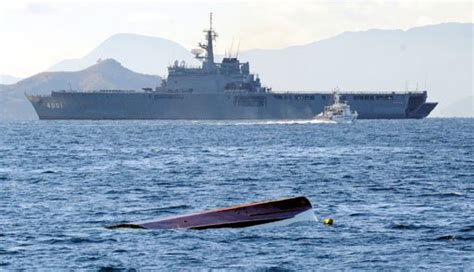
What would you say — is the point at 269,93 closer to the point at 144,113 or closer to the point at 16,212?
the point at 144,113

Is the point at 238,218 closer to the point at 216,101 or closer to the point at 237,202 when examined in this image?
the point at 237,202

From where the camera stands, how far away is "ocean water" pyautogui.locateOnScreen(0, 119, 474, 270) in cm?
2784

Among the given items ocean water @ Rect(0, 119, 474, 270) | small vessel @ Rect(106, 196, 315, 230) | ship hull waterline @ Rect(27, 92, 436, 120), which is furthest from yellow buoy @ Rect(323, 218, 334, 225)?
ship hull waterline @ Rect(27, 92, 436, 120)

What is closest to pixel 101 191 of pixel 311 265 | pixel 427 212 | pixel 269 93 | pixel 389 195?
pixel 389 195

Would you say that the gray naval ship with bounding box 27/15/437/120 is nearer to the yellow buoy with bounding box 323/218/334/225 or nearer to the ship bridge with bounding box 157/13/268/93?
the ship bridge with bounding box 157/13/268/93

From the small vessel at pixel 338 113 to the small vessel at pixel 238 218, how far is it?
136653 millimetres

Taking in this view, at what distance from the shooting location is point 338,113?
171 metres

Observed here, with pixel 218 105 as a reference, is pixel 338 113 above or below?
below

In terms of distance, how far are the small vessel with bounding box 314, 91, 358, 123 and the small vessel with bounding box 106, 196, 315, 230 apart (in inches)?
5380

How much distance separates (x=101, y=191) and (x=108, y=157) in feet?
95.1

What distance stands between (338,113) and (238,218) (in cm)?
13875

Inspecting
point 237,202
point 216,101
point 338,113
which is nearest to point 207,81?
point 216,101

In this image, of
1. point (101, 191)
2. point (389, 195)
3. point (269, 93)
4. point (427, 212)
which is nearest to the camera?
point (427, 212)

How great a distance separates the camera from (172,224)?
33.0 m
